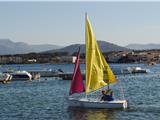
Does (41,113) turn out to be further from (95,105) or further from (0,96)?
(0,96)

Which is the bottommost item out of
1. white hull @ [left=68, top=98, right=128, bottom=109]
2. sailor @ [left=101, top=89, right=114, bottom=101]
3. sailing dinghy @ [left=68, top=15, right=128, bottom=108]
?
white hull @ [left=68, top=98, right=128, bottom=109]

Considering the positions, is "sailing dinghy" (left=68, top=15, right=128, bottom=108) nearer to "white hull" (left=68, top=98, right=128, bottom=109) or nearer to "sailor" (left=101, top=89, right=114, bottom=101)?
"white hull" (left=68, top=98, right=128, bottom=109)

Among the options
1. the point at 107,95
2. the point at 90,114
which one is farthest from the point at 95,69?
the point at 90,114

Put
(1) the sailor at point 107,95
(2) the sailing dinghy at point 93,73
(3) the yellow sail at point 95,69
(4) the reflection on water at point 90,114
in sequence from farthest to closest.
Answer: (3) the yellow sail at point 95,69 → (2) the sailing dinghy at point 93,73 → (1) the sailor at point 107,95 → (4) the reflection on water at point 90,114

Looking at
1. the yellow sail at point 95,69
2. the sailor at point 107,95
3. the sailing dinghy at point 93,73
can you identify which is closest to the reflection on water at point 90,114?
the sailing dinghy at point 93,73

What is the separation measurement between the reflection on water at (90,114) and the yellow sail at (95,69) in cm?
247

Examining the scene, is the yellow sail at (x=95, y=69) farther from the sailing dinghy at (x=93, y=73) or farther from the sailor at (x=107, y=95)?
the sailor at (x=107, y=95)

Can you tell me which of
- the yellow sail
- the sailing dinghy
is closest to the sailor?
the sailing dinghy

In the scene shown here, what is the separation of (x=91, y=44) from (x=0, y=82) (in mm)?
63748

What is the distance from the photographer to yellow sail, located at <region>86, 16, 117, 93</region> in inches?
2003

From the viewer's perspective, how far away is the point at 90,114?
48.3m

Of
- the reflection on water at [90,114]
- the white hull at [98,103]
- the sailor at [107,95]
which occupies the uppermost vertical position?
the sailor at [107,95]

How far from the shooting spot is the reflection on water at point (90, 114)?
46531 millimetres

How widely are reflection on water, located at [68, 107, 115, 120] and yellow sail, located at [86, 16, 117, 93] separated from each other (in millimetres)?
2472
